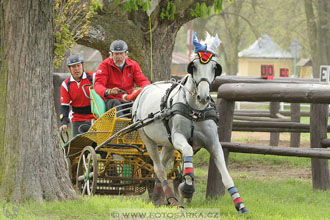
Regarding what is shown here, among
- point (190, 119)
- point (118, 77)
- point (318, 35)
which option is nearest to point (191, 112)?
point (190, 119)

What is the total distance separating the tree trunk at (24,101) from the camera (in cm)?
665

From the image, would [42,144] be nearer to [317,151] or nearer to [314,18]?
[317,151]

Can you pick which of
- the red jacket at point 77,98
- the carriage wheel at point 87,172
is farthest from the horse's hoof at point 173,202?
the red jacket at point 77,98

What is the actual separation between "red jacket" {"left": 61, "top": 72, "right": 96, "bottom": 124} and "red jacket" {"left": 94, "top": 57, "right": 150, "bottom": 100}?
0.59 meters

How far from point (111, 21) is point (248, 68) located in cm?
6281

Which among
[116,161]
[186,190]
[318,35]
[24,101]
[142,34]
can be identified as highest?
[318,35]

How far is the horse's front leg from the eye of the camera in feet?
22.4

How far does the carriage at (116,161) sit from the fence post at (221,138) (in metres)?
0.45

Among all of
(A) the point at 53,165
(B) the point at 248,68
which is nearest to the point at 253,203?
(A) the point at 53,165

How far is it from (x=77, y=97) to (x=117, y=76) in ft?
2.74

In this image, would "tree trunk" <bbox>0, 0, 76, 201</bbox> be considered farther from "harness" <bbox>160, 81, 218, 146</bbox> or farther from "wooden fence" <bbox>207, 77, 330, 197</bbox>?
"wooden fence" <bbox>207, 77, 330, 197</bbox>

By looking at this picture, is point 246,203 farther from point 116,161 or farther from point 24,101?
point 24,101

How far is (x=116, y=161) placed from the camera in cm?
852

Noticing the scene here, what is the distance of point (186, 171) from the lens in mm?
6832
